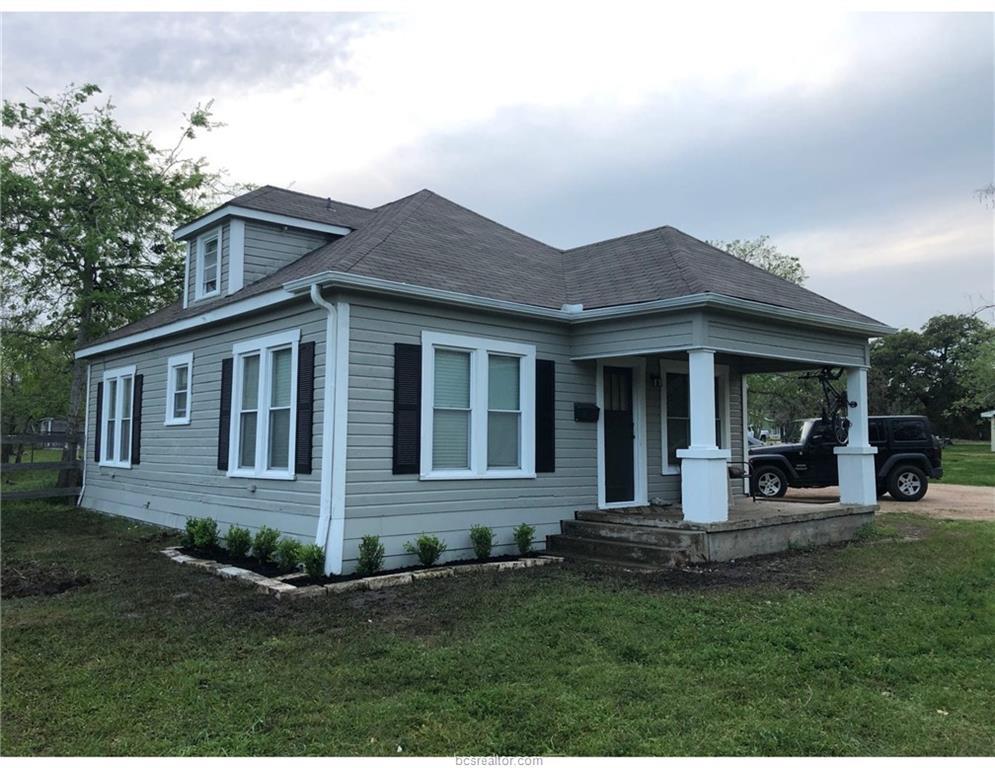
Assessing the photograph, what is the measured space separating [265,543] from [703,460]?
15.7ft

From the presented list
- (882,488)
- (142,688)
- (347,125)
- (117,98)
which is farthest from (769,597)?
(117,98)

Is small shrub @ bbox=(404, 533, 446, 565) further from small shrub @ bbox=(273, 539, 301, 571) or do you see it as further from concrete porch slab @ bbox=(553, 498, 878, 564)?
concrete porch slab @ bbox=(553, 498, 878, 564)

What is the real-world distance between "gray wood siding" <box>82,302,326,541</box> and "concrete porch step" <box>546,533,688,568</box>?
9.62 feet

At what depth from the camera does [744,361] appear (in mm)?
10859

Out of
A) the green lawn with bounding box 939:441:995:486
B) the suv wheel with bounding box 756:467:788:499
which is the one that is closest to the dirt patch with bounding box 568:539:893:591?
the suv wheel with bounding box 756:467:788:499

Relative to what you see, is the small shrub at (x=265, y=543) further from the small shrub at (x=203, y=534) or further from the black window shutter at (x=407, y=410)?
the black window shutter at (x=407, y=410)

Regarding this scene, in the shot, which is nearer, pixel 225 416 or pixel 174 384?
pixel 225 416

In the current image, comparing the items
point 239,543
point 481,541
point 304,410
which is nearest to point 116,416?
point 239,543

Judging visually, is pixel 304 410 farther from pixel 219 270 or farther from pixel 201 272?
pixel 201 272

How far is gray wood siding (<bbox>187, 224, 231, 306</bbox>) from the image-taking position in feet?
33.3

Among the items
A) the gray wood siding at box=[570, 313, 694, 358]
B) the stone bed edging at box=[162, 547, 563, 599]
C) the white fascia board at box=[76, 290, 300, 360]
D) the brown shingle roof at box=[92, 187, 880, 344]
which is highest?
the brown shingle roof at box=[92, 187, 880, 344]

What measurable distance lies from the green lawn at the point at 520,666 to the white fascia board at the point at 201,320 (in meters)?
3.10

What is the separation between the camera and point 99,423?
44.6ft

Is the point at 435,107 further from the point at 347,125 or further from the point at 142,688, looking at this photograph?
the point at 142,688
